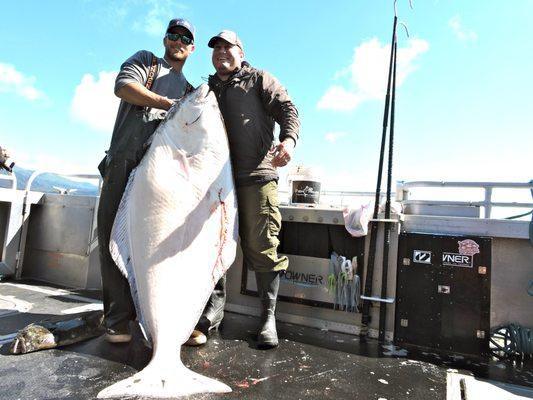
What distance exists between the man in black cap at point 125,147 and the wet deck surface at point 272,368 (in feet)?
0.83

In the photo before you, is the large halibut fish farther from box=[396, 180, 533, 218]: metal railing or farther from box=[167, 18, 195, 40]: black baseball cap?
box=[396, 180, 533, 218]: metal railing

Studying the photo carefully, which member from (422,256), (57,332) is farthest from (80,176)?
(422,256)

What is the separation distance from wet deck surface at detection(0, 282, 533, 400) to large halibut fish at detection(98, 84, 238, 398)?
33 cm

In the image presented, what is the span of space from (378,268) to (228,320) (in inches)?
61.7

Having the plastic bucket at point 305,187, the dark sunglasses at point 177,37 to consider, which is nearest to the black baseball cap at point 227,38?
the dark sunglasses at point 177,37

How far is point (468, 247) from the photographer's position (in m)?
3.13

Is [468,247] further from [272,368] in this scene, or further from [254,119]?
[254,119]

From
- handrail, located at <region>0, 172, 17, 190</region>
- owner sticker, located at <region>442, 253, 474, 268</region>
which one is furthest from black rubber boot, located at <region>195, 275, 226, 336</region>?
handrail, located at <region>0, 172, 17, 190</region>

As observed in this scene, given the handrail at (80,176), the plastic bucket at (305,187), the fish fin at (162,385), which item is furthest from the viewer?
the handrail at (80,176)

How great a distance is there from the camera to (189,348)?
9.09ft

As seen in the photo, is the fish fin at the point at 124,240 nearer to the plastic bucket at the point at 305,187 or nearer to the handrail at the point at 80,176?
the plastic bucket at the point at 305,187

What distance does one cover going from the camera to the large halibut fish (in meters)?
2.30

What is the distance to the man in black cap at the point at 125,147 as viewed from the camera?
2801 mm

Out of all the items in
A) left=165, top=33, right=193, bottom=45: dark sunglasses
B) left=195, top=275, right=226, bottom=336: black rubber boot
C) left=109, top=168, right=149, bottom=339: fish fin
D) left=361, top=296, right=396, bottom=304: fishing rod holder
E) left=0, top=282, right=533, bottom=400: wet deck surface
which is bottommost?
left=0, top=282, right=533, bottom=400: wet deck surface
